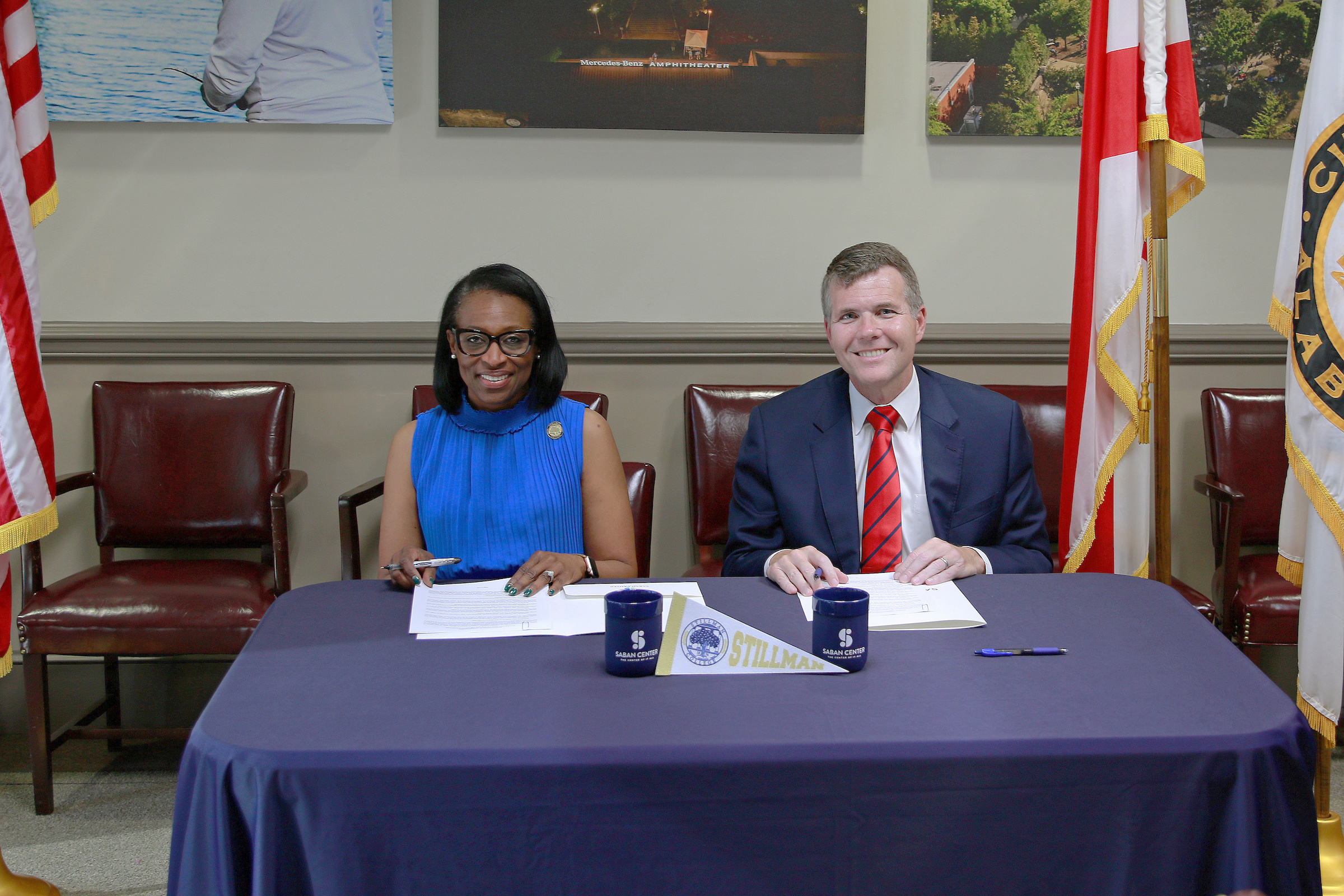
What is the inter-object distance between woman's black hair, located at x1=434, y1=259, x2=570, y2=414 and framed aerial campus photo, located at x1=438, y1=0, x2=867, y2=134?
1093 mm

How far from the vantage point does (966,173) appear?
319cm

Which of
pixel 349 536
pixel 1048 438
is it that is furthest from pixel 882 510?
pixel 349 536

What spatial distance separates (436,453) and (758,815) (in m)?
1.27

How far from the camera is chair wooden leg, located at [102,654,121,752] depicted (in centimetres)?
301

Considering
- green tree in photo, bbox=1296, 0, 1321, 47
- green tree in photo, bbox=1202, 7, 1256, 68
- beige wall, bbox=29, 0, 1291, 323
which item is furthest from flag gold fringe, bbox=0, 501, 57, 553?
green tree in photo, bbox=1296, 0, 1321, 47

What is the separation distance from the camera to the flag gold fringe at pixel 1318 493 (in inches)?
82.0

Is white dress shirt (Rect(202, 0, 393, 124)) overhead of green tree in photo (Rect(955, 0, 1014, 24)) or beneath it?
beneath

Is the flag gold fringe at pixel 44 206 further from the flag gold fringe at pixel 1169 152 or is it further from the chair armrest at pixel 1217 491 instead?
the chair armrest at pixel 1217 491

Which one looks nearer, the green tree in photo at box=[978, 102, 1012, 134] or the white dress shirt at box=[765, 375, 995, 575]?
the white dress shirt at box=[765, 375, 995, 575]

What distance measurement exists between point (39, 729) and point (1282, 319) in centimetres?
315

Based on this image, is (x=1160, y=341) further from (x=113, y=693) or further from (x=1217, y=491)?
(x=113, y=693)

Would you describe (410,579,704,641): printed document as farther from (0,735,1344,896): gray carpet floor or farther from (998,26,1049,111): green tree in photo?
(998,26,1049,111): green tree in photo

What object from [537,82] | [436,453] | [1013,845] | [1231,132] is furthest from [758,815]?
[1231,132]

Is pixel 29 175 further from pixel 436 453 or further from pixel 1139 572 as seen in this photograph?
pixel 1139 572
